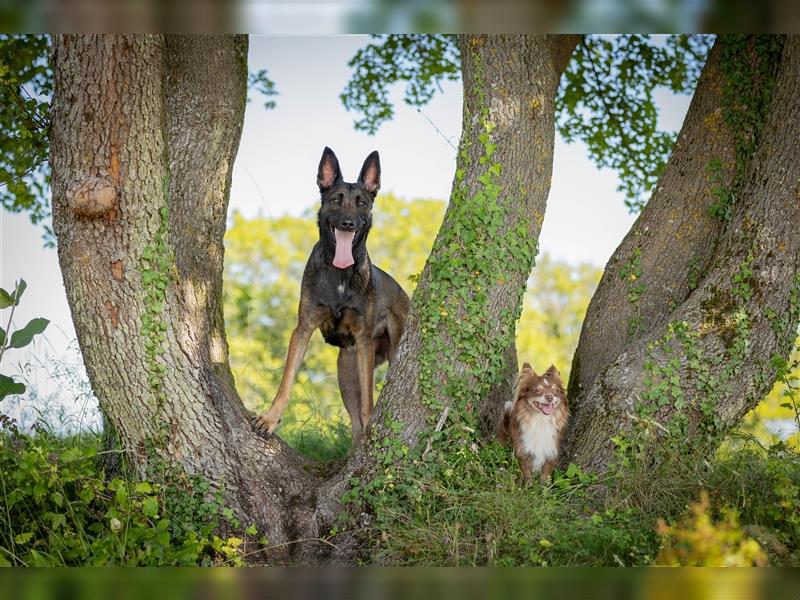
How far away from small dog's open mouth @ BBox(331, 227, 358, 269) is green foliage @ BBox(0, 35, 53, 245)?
2.15m

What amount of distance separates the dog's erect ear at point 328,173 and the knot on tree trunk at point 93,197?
6.35ft

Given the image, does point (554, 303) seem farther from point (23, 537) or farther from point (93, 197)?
point (23, 537)

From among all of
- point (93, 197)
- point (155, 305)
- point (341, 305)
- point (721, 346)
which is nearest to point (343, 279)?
point (341, 305)

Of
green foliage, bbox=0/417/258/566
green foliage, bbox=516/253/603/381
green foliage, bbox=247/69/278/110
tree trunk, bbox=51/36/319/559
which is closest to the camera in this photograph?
green foliage, bbox=0/417/258/566

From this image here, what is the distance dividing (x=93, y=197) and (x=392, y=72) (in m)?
5.16

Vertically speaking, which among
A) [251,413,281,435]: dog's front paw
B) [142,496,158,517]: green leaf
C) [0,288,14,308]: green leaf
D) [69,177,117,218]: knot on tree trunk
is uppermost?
[69,177,117,218]: knot on tree trunk

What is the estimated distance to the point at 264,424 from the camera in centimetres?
685

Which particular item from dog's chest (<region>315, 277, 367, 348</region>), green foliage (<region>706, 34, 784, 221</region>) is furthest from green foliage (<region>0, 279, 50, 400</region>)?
green foliage (<region>706, 34, 784, 221</region>)

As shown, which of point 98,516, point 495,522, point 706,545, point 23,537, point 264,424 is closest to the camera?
point 706,545

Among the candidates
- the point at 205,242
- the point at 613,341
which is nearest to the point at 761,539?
the point at 613,341

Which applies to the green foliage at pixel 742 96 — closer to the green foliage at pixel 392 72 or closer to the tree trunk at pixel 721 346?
the tree trunk at pixel 721 346

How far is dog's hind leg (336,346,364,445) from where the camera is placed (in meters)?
7.88

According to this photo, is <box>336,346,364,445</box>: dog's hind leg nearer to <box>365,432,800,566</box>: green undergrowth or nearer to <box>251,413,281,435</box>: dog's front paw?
<box>251,413,281,435</box>: dog's front paw
